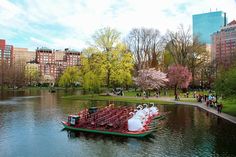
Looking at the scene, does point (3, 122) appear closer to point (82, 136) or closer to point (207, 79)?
point (82, 136)

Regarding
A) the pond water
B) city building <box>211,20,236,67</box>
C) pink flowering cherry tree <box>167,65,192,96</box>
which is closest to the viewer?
the pond water

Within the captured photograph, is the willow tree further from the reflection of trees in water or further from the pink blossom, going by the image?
the reflection of trees in water

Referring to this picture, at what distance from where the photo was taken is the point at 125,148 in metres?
19.9

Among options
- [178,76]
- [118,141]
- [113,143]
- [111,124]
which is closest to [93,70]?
[178,76]

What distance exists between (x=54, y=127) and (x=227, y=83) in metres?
18.6

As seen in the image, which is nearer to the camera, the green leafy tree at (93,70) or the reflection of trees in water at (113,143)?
the reflection of trees in water at (113,143)

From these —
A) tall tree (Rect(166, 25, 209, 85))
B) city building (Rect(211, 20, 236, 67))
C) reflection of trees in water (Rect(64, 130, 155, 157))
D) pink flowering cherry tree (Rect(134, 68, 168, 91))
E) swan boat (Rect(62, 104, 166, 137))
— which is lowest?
reflection of trees in water (Rect(64, 130, 155, 157))

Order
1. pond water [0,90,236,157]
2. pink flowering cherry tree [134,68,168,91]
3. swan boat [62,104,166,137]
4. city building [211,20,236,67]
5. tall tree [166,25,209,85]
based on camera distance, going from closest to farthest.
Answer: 1. pond water [0,90,236,157]
2. swan boat [62,104,166,137]
3. pink flowering cherry tree [134,68,168,91]
4. tall tree [166,25,209,85]
5. city building [211,20,236,67]

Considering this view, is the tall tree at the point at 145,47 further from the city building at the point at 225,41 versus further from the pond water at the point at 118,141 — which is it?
the city building at the point at 225,41

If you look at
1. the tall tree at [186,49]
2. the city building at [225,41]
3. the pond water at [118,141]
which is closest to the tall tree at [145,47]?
the tall tree at [186,49]

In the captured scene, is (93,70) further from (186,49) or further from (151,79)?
(186,49)

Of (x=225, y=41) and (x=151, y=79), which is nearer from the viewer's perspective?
(x=151, y=79)

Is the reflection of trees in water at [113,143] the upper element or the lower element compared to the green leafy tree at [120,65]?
lower

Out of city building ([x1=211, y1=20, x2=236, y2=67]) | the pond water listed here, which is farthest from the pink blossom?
city building ([x1=211, y1=20, x2=236, y2=67])
